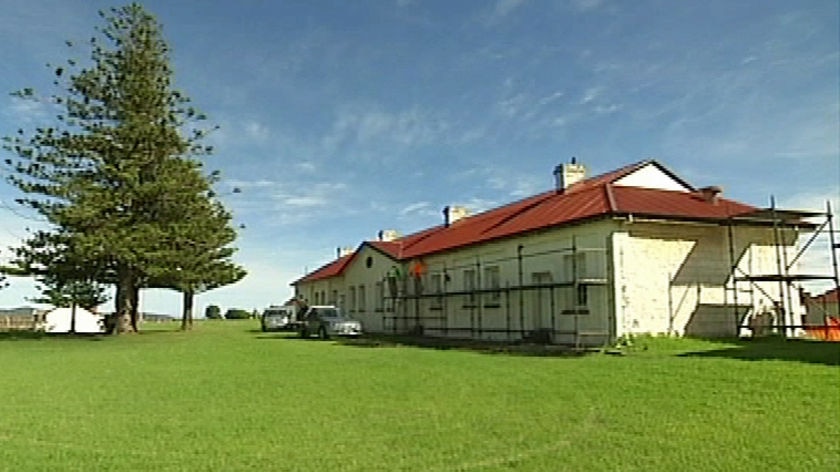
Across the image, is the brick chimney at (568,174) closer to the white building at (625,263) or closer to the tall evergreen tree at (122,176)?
the white building at (625,263)

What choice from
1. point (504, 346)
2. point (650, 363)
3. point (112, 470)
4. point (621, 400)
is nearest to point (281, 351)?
point (504, 346)

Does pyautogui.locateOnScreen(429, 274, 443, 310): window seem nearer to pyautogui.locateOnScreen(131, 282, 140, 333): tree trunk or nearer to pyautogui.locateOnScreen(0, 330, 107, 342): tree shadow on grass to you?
pyautogui.locateOnScreen(131, 282, 140, 333): tree trunk

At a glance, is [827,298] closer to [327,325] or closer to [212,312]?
[327,325]

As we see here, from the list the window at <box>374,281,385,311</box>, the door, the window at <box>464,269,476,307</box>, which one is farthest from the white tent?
the door

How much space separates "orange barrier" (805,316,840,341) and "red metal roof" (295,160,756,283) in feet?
13.6

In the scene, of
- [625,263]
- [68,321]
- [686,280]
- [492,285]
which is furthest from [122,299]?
[686,280]

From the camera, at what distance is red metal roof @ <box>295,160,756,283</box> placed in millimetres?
21734

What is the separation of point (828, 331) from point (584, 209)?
8.34m

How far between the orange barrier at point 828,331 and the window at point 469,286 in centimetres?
1145

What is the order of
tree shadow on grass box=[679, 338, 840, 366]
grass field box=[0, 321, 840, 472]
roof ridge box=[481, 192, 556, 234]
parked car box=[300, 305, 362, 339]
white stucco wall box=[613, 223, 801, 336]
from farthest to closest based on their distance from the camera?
parked car box=[300, 305, 362, 339]
roof ridge box=[481, 192, 556, 234]
white stucco wall box=[613, 223, 801, 336]
tree shadow on grass box=[679, 338, 840, 366]
grass field box=[0, 321, 840, 472]

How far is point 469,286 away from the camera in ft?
96.6

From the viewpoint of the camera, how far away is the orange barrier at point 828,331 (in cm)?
2244

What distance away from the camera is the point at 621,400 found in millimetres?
10508

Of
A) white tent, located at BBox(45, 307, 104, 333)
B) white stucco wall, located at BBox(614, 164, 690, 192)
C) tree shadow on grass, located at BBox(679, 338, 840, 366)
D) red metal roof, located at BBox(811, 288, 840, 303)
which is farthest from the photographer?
white tent, located at BBox(45, 307, 104, 333)
